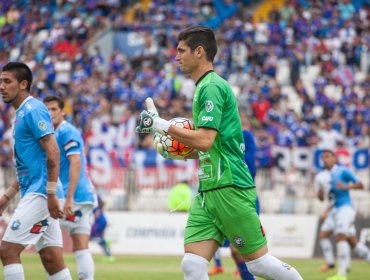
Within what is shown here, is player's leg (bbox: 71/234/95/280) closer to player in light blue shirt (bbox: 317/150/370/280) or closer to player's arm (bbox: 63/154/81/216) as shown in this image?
player's arm (bbox: 63/154/81/216)

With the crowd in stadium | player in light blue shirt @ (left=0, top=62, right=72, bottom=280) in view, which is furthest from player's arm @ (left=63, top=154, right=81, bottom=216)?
the crowd in stadium

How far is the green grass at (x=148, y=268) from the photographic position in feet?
52.0

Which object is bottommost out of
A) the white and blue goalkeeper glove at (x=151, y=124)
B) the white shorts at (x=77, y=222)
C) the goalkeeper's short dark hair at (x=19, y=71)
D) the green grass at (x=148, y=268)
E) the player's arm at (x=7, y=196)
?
the green grass at (x=148, y=268)

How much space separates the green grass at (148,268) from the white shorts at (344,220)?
796 mm

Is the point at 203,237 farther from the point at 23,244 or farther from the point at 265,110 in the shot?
the point at 265,110

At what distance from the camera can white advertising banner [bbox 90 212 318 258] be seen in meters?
22.1

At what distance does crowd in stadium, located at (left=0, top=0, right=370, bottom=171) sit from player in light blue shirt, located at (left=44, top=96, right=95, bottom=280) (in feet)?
39.1

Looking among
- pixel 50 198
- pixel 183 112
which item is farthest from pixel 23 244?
pixel 183 112

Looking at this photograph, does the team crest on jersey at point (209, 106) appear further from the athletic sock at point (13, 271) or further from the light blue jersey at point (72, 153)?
the light blue jersey at point (72, 153)

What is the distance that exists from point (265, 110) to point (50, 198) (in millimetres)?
18755

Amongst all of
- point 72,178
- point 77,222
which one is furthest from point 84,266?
point 72,178

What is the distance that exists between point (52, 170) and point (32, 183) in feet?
1.18

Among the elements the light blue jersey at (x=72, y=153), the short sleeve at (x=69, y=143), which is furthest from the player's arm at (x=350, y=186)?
the short sleeve at (x=69, y=143)

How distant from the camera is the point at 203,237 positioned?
8.62 metres
